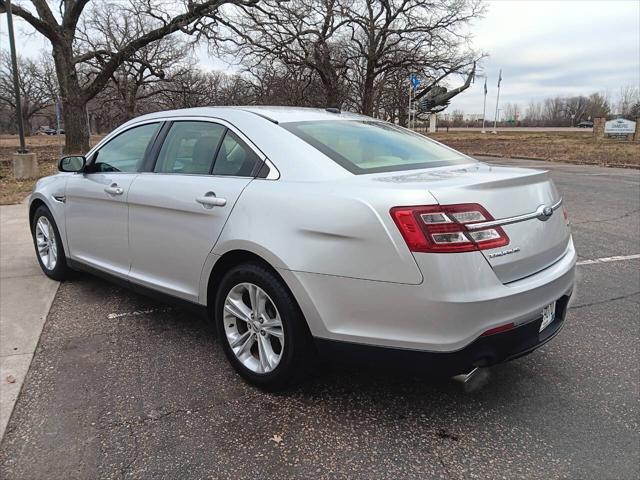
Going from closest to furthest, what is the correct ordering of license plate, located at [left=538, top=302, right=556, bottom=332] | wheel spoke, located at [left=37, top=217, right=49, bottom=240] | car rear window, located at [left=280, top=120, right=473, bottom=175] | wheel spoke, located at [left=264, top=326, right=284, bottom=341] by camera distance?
license plate, located at [left=538, top=302, right=556, bottom=332]
wheel spoke, located at [left=264, top=326, right=284, bottom=341]
car rear window, located at [left=280, top=120, right=473, bottom=175]
wheel spoke, located at [left=37, top=217, right=49, bottom=240]

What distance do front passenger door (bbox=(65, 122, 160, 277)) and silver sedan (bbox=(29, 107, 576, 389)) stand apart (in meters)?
0.03

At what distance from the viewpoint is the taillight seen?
2197 mm

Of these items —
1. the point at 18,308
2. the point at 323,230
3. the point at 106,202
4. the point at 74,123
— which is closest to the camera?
the point at 323,230

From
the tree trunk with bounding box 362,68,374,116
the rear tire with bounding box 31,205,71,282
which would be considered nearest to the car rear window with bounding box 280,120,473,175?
the rear tire with bounding box 31,205,71,282

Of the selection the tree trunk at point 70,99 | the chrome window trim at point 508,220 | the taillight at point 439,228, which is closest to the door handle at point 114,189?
the taillight at point 439,228

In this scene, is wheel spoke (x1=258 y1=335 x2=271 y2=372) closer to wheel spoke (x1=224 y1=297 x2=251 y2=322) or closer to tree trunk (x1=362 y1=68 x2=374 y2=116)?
Result: wheel spoke (x1=224 y1=297 x2=251 y2=322)

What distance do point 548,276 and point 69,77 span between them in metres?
21.2

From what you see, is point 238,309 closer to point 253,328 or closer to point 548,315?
point 253,328

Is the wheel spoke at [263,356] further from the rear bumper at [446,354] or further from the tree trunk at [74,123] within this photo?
the tree trunk at [74,123]

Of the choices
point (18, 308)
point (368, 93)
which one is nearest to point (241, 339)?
point (18, 308)

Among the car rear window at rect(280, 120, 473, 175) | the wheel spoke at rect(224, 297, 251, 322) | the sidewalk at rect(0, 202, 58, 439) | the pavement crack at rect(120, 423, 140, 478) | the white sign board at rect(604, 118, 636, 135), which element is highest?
the white sign board at rect(604, 118, 636, 135)

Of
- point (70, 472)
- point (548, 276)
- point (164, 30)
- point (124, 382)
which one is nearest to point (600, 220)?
point (548, 276)

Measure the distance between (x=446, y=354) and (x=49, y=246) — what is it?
13.5ft

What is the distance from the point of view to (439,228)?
2.20m
